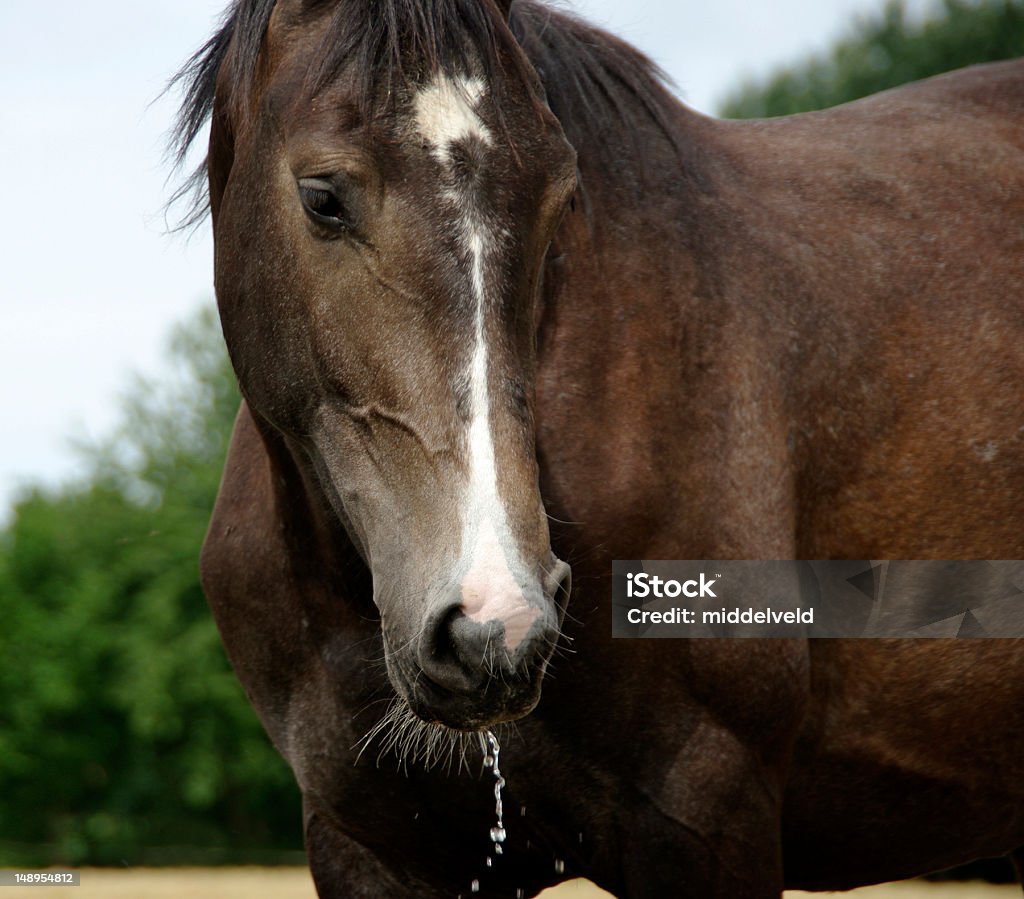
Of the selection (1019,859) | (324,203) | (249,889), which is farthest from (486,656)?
(249,889)

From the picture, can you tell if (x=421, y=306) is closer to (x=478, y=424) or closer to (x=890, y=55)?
(x=478, y=424)

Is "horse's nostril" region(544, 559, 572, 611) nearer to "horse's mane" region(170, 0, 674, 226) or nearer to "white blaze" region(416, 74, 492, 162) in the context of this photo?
"white blaze" region(416, 74, 492, 162)

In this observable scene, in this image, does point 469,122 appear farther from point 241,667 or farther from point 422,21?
point 241,667

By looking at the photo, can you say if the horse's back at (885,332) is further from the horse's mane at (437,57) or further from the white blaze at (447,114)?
the white blaze at (447,114)

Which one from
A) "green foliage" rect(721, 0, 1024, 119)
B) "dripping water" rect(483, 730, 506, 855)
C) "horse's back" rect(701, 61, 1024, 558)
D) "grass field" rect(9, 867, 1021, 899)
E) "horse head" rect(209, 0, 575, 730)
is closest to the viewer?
"horse head" rect(209, 0, 575, 730)

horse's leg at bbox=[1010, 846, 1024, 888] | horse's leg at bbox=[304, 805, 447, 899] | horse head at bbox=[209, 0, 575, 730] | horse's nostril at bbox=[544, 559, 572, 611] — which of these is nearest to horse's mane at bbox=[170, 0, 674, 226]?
horse head at bbox=[209, 0, 575, 730]

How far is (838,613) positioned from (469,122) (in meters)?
1.58

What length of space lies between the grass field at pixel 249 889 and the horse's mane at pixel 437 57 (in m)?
10.4

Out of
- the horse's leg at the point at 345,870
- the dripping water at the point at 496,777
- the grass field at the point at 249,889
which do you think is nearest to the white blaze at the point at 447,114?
the dripping water at the point at 496,777

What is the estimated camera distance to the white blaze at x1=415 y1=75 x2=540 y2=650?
7.59 feet

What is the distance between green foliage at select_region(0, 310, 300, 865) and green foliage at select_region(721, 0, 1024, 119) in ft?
47.9

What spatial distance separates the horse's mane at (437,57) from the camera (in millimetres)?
2742

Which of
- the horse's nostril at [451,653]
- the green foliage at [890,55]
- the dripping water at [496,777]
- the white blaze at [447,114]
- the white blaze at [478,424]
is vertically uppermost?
the white blaze at [447,114]

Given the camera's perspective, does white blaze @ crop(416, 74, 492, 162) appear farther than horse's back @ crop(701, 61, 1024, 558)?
No
